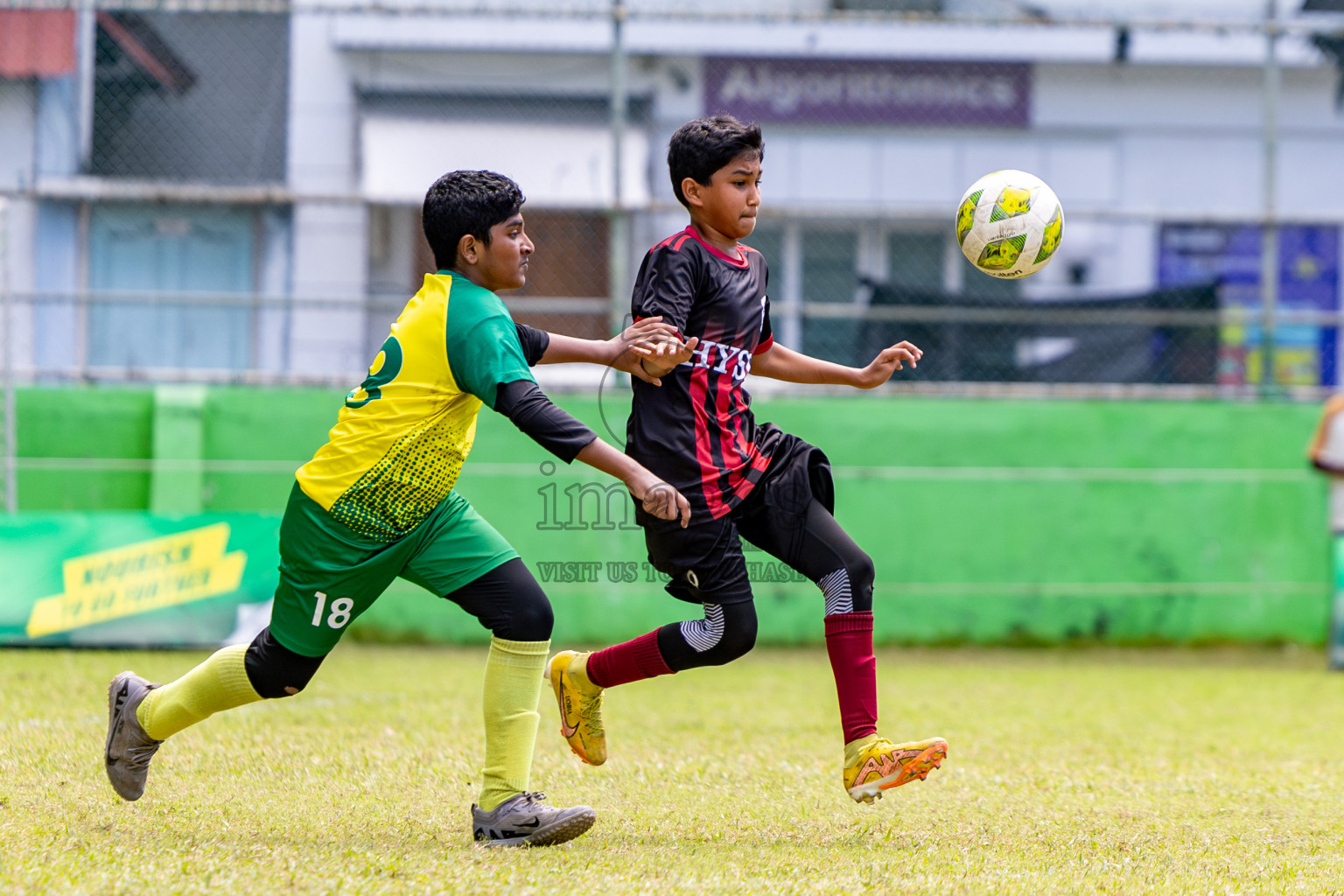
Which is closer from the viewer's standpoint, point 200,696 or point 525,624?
point 525,624

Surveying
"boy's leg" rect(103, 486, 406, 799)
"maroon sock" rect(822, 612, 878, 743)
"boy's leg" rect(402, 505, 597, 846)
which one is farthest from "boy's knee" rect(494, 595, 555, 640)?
"maroon sock" rect(822, 612, 878, 743)

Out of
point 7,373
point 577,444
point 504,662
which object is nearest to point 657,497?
point 577,444

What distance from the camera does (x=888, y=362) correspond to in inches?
168

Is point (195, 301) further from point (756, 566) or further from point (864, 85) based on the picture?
point (864, 85)

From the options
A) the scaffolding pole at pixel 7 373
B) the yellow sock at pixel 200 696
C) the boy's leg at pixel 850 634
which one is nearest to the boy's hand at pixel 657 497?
the boy's leg at pixel 850 634

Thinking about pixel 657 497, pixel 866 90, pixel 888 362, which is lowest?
pixel 657 497

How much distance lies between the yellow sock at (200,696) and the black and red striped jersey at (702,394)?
47.3 inches

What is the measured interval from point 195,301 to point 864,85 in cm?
582

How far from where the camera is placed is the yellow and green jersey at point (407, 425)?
3.58m

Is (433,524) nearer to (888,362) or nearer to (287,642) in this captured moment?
(287,642)

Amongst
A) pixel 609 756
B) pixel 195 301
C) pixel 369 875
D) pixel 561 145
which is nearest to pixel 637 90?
pixel 561 145

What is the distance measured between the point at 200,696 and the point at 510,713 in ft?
2.75

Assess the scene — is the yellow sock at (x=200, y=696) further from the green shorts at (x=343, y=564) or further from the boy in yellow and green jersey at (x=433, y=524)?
the green shorts at (x=343, y=564)

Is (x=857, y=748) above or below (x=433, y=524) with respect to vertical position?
below
